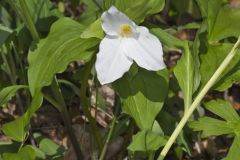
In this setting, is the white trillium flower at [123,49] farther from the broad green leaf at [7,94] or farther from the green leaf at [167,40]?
the broad green leaf at [7,94]

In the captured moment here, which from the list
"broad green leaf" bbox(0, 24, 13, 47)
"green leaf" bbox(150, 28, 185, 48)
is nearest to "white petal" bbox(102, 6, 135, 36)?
"green leaf" bbox(150, 28, 185, 48)

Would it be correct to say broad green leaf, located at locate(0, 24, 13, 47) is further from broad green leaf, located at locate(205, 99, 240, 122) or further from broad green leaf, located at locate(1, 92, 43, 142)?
broad green leaf, located at locate(205, 99, 240, 122)

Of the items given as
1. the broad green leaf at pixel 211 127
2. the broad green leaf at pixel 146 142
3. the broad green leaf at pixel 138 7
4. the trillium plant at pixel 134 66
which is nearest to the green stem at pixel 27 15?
the trillium plant at pixel 134 66

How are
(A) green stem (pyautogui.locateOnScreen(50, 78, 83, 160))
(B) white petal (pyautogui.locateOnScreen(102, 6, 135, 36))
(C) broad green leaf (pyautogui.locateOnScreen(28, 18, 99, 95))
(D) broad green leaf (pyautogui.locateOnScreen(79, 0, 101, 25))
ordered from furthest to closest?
(D) broad green leaf (pyautogui.locateOnScreen(79, 0, 101, 25)) < (A) green stem (pyautogui.locateOnScreen(50, 78, 83, 160)) < (C) broad green leaf (pyautogui.locateOnScreen(28, 18, 99, 95)) < (B) white petal (pyautogui.locateOnScreen(102, 6, 135, 36))

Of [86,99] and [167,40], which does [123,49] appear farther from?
[86,99]

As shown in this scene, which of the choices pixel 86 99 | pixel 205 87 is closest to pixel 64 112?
pixel 86 99

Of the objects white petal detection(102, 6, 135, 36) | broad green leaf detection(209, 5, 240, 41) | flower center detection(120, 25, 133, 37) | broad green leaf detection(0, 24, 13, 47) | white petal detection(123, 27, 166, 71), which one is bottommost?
broad green leaf detection(209, 5, 240, 41)
